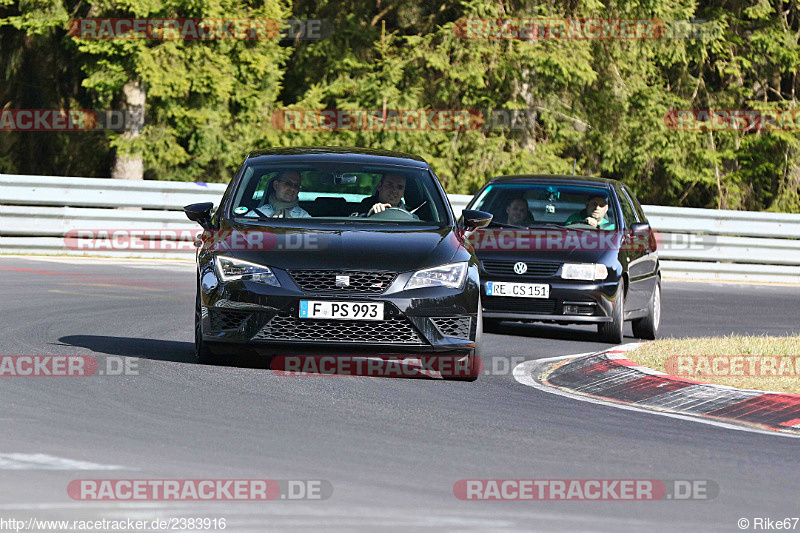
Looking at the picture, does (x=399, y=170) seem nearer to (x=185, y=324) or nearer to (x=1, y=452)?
(x=185, y=324)

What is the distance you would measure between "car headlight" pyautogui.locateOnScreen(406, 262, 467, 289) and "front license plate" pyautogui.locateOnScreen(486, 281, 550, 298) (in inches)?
152

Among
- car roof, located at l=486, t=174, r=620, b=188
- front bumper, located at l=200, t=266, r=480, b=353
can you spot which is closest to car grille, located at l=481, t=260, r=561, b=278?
car roof, located at l=486, t=174, r=620, b=188

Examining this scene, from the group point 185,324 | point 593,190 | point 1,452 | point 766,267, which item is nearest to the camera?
point 1,452

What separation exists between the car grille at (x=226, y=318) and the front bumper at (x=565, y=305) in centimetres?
439

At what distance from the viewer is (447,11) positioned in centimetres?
3600

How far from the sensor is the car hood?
9133mm

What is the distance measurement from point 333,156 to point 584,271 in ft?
11.6

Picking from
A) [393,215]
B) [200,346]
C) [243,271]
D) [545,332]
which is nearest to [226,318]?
[243,271]

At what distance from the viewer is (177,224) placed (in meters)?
21.7

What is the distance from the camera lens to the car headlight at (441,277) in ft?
30.2

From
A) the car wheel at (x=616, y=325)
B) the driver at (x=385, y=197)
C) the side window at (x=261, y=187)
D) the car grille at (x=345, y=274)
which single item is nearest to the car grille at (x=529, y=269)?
the car wheel at (x=616, y=325)

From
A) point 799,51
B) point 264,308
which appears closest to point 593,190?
point 264,308

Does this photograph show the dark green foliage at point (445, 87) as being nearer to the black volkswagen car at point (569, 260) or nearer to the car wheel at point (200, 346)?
the black volkswagen car at point (569, 260)

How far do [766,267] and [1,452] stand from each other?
765 inches
